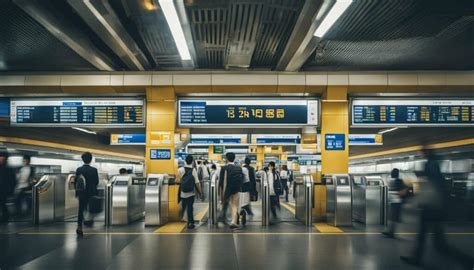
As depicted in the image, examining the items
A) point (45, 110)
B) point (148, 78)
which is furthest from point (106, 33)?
point (45, 110)

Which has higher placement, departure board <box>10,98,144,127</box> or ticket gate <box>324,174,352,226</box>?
departure board <box>10,98,144,127</box>

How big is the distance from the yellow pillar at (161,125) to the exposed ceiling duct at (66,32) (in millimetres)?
1351

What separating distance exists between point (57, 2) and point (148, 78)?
3588mm

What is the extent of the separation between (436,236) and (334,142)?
15.0 feet

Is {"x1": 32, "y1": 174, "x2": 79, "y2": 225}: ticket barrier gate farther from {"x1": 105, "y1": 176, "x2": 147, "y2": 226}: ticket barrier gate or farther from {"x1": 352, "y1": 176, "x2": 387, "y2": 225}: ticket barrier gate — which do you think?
{"x1": 352, "y1": 176, "x2": 387, "y2": 225}: ticket barrier gate

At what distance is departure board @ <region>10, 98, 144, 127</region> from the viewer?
9.46 m

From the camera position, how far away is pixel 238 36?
7117 millimetres

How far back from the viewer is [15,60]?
8625 millimetres

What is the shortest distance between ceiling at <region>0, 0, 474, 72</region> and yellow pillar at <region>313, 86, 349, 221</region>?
2.47 ft

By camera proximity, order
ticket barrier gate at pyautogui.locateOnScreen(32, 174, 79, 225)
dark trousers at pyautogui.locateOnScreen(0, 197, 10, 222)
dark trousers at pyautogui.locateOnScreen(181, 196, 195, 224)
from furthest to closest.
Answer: ticket barrier gate at pyautogui.locateOnScreen(32, 174, 79, 225) < dark trousers at pyautogui.locateOnScreen(0, 197, 10, 222) < dark trousers at pyautogui.locateOnScreen(181, 196, 195, 224)

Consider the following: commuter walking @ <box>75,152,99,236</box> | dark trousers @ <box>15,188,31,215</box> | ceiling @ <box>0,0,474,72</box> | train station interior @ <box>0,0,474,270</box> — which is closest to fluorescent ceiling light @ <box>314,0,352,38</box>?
train station interior @ <box>0,0,474,270</box>

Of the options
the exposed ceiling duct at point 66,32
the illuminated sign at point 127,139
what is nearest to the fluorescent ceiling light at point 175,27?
the exposed ceiling duct at point 66,32

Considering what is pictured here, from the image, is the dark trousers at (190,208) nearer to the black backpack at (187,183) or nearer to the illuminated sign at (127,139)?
the black backpack at (187,183)

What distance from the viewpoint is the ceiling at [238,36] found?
5828mm
